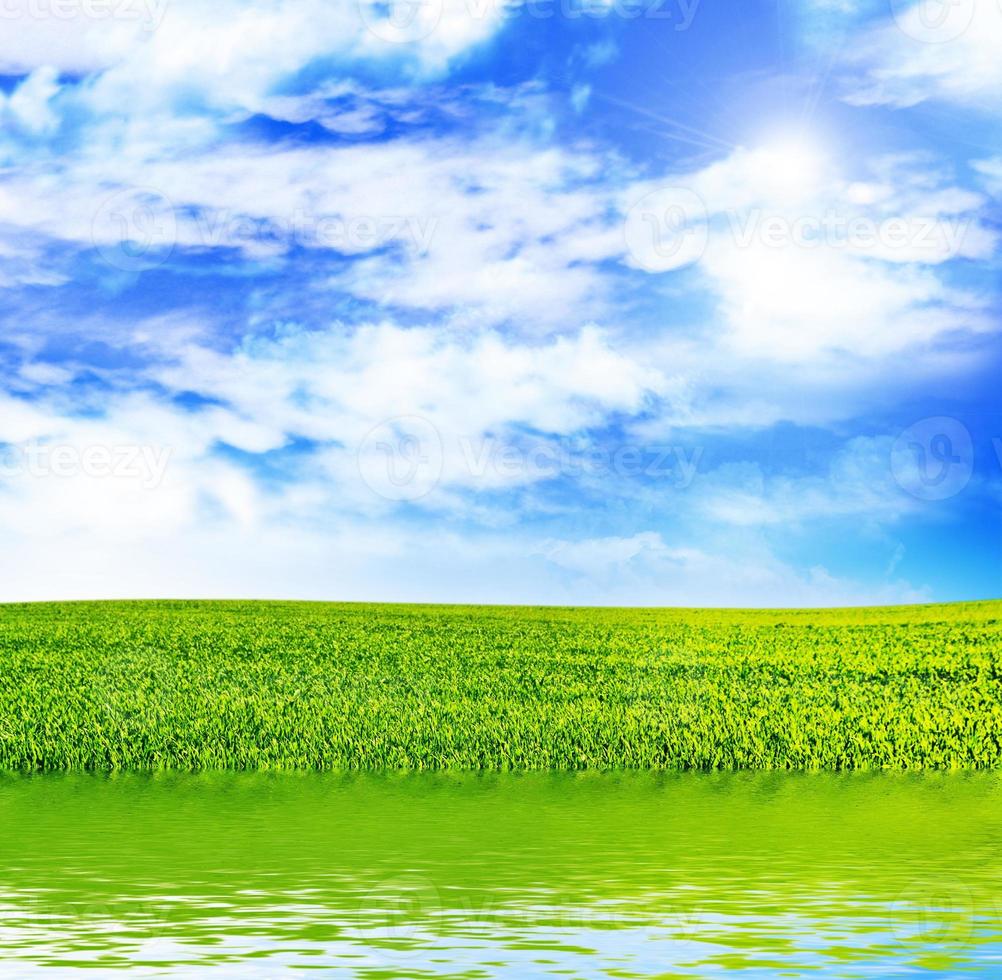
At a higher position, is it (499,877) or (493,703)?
(493,703)

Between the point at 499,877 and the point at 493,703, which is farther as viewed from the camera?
the point at 493,703

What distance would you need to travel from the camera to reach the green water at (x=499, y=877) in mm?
10672

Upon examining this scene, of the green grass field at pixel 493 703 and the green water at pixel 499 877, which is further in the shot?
the green grass field at pixel 493 703

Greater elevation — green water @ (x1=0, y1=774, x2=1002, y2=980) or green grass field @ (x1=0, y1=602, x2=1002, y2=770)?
green grass field @ (x1=0, y1=602, x2=1002, y2=770)

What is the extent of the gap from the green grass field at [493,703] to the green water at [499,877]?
6.16 ft

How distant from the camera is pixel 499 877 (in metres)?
14.2

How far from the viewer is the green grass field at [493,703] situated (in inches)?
957

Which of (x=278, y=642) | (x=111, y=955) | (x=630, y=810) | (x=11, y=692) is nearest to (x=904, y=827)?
(x=630, y=810)

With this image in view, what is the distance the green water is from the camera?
35.0 feet

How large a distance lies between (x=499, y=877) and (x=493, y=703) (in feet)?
46.8

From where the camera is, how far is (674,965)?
1037 centimetres

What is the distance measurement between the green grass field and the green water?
1.88 meters

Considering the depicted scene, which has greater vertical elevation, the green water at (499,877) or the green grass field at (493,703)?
the green grass field at (493,703)

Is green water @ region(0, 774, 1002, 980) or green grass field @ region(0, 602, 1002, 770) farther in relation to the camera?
green grass field @ region(0, 602, 1002, 770)
